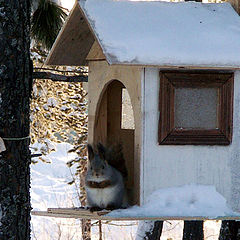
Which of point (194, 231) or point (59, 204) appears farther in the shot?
point (59, 204)

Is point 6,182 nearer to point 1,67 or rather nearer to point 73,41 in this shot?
point 1,67

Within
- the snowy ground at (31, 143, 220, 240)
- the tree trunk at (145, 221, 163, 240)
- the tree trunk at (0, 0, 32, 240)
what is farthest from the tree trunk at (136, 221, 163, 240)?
the snowy ground at (31, 143, 220, 240)

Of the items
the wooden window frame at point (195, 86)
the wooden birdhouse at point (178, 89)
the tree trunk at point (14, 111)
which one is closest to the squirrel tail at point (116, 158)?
the wooden birdhouse at point (178, 89)

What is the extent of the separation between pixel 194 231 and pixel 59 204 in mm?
3758

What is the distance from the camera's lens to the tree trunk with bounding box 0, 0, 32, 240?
3.19 meters

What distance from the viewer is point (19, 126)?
3238 mm

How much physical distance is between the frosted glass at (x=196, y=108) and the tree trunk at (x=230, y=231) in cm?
189

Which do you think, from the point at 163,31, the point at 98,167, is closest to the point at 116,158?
the point at 98,167

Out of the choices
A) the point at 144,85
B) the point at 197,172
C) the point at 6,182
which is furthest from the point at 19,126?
the point at 197,172

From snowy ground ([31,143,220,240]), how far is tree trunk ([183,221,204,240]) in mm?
2868

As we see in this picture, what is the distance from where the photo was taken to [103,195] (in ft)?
9.55

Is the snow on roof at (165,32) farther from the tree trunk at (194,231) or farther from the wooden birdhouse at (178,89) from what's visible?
the tree trunk at (194,231)

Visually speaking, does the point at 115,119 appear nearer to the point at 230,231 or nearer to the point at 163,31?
the point at 163,31

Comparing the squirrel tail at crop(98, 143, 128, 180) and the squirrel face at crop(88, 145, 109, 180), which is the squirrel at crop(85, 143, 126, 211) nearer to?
the squirrel face at crop(88, 145, 109, 180)
